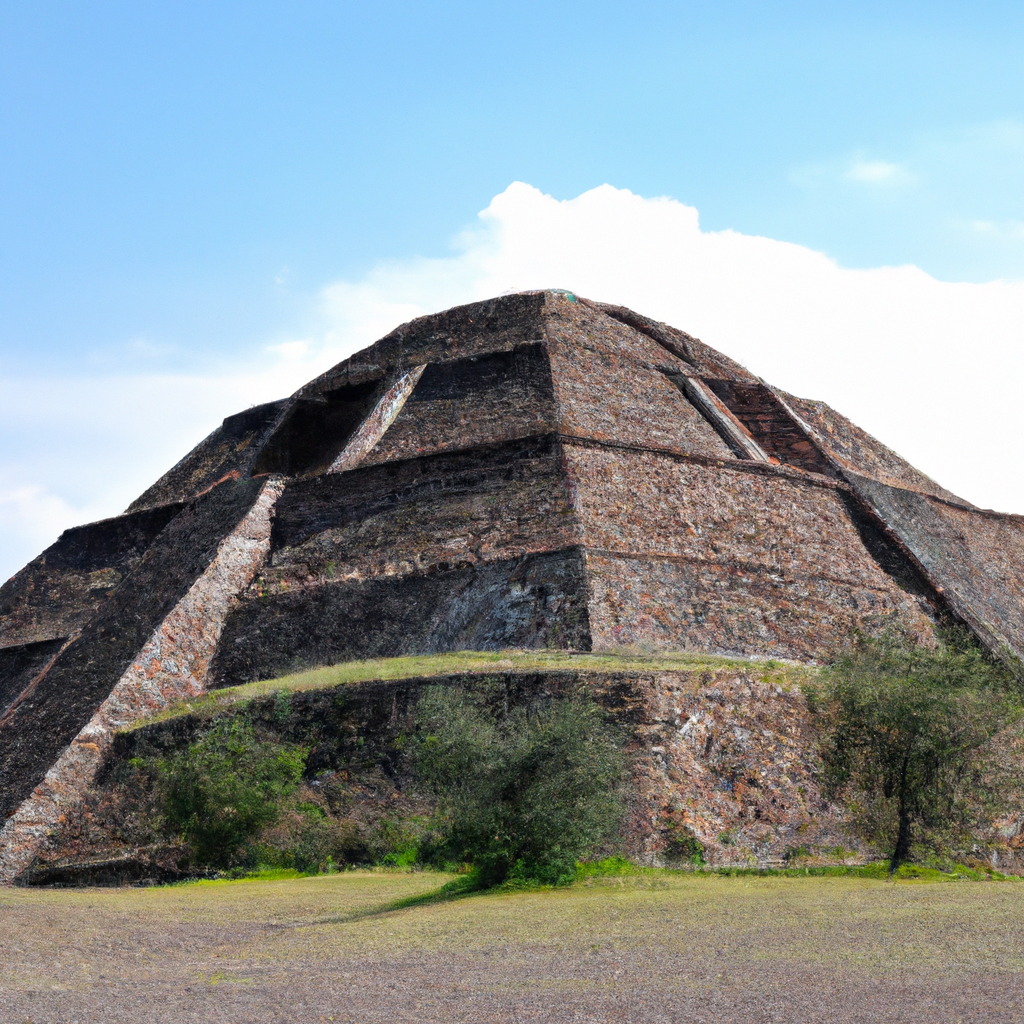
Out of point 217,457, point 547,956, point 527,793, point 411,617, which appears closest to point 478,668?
point 527,793

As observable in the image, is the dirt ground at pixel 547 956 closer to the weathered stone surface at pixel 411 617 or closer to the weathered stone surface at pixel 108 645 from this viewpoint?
the weathered stone surface at pixel 108 645

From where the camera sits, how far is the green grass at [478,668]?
47.5 ft

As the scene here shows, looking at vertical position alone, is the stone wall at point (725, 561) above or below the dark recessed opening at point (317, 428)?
below

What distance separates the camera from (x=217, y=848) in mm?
14555

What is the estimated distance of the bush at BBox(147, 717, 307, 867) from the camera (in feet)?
47.7

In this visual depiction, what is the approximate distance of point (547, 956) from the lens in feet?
25.9

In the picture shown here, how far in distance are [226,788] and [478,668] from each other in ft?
11.6

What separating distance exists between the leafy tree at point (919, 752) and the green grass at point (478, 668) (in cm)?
149

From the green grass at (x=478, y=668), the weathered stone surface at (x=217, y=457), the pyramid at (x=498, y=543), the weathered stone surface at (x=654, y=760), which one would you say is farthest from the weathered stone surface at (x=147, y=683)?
the weathered stone surface at (x=217, y=457)

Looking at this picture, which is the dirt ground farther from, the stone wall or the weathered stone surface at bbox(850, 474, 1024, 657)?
the weathered stone surface at bbox(850, 474, 1024, 657)

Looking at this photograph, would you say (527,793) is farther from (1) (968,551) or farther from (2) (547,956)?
(1) (968,551)

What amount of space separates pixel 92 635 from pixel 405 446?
710 centimetres

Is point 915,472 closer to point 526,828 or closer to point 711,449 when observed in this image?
point 711,449

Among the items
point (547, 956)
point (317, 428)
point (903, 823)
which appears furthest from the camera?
point (317, 428)
